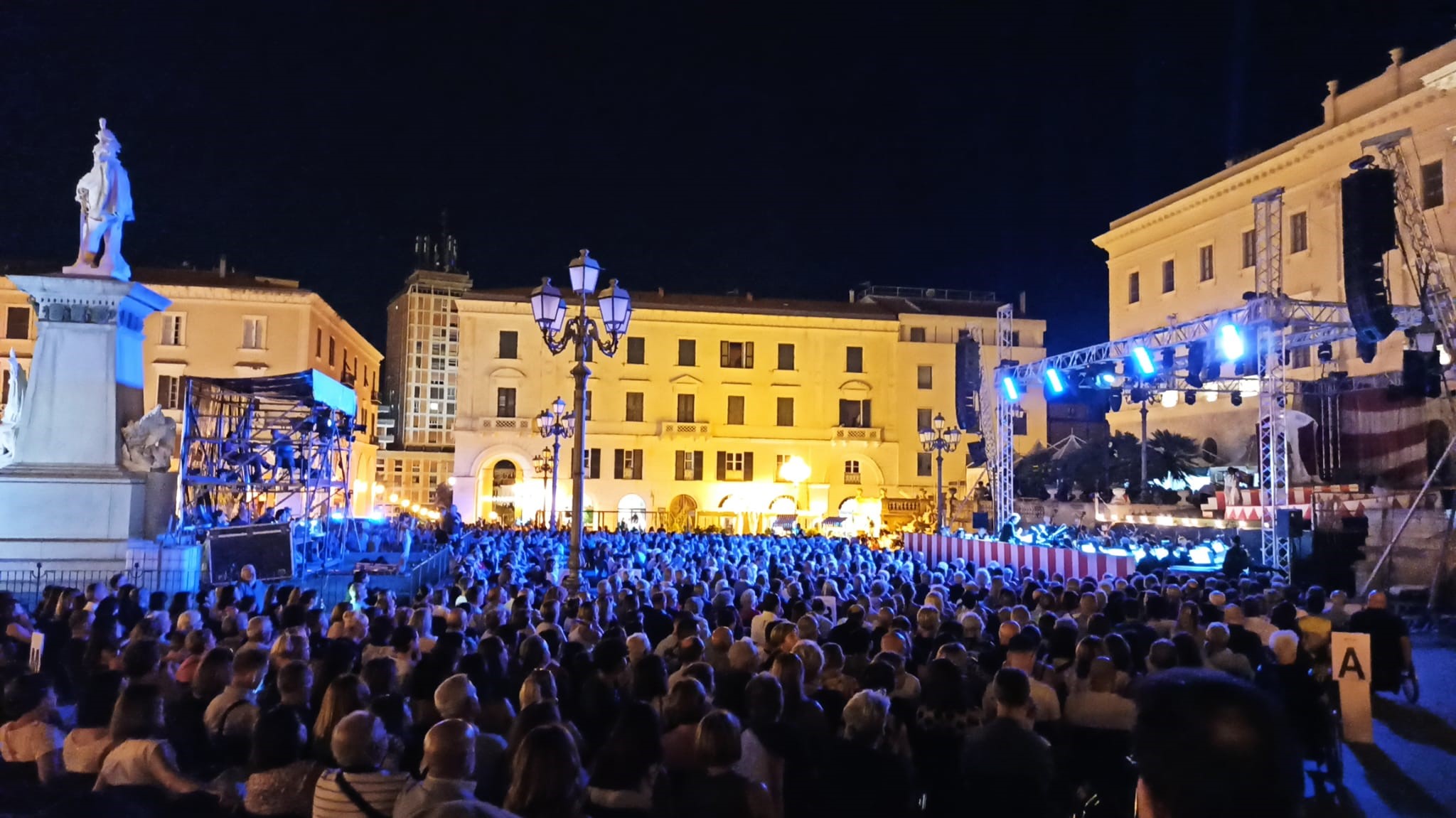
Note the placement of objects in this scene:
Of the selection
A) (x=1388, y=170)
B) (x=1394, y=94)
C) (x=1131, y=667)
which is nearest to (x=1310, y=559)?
(x=1388, y=170)

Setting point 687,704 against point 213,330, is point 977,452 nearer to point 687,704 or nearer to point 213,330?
point 687,704

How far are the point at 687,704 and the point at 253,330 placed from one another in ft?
152

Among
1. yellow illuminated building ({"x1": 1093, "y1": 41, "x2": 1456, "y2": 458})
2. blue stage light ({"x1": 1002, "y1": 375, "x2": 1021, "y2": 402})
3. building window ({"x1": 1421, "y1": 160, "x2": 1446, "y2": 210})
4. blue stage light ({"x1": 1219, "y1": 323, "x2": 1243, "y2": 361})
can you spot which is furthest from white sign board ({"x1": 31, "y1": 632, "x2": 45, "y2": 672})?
building window ({"x1": 1421, "y1": 160, "x2": 1446, "y2": 210})

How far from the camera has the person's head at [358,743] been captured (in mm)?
3896

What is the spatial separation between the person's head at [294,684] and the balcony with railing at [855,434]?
143 feet

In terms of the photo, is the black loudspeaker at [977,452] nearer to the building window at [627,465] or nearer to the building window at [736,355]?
the building window at [736,355]

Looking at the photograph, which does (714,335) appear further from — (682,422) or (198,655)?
(198,655)

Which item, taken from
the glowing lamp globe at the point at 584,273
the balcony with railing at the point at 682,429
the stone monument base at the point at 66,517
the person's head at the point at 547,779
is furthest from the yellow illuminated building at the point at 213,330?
the person's head at the point at 547,779

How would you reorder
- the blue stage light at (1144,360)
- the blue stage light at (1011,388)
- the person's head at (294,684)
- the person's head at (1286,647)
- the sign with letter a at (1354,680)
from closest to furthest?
1. the person's head at (294,684)
2. the person's head at (1286,647)
3. the sign with letter a at (1354,680)
4. the blue stage light at (1144,360)
5. the blue stage light at (1011,388)

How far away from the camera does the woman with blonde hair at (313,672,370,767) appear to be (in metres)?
4.54

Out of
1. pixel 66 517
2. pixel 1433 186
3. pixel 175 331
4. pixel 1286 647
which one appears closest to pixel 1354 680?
pixel 1286 647

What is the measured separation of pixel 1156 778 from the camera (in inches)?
72.6

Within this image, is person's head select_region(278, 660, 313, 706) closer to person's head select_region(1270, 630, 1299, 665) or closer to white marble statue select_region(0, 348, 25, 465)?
person's head select_region(1270, 630, 1299, 665)

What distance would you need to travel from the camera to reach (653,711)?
165 inches
